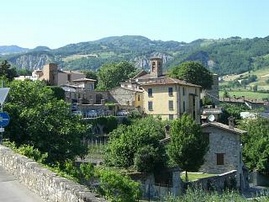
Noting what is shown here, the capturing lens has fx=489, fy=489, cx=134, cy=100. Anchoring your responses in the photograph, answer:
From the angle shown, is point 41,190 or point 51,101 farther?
point 51,101

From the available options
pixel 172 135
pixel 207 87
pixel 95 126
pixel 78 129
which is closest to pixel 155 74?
pixel 207 87

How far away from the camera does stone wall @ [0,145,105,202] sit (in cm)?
905

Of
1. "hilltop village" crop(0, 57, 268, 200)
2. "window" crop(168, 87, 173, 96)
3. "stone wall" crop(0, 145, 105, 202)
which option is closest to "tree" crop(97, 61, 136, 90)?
"hilltop village" crop(0, 57, 268, 200)

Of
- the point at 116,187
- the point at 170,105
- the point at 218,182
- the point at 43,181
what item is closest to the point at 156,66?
the point at 170,105

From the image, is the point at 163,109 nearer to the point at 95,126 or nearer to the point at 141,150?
the point at 95,126

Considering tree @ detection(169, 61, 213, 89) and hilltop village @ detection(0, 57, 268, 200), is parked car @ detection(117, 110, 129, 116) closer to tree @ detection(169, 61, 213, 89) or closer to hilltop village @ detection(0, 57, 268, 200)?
hilltop village @ detection(0, 57, 268, 200)

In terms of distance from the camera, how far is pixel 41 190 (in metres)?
11.4

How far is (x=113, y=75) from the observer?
4577 inches

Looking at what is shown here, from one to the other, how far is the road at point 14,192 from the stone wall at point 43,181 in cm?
12

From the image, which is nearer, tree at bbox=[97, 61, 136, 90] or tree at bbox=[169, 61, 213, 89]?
tree at bbox=[169, 61, 213, 89]

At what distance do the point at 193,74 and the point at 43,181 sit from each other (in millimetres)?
83430

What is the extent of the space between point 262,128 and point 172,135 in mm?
22809

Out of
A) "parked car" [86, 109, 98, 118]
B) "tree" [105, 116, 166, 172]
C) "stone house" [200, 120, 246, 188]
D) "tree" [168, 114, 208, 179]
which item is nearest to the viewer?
"tree" [105, 116, 166, 172]

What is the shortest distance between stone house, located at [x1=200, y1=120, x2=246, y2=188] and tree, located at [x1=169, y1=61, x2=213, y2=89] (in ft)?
152
